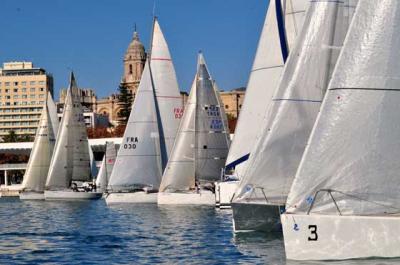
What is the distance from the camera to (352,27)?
1692 cm

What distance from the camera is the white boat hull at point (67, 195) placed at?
54.5m

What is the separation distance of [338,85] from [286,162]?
15.0 feet

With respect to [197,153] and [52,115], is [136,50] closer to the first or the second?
[52,115]

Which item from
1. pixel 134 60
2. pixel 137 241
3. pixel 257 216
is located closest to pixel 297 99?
pixel 257 216

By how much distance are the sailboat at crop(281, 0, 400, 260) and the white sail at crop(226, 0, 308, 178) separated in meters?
8.71

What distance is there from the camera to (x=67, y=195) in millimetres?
54750

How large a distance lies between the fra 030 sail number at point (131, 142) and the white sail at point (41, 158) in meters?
14.8

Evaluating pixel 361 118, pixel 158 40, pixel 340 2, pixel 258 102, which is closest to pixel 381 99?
pixel 361 118

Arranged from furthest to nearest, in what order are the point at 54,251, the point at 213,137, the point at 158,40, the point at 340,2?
the point at 158,40
the point at 213,137
the point at 54,251
the point at 340,2

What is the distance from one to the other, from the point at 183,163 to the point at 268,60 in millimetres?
17235

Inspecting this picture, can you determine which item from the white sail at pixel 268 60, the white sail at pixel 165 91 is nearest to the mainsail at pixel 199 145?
the white sail at pixel 165 91

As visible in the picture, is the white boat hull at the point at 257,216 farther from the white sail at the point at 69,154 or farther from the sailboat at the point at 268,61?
the white sail at the point at 69,154

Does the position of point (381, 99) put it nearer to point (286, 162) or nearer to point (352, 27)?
point (352, 27)

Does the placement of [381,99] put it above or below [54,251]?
above
